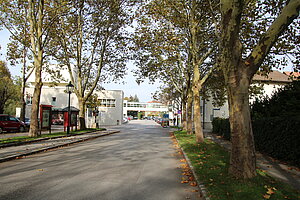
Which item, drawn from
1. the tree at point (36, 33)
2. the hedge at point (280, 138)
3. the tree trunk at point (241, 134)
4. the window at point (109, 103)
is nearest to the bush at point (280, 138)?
the hedge at point (280, 138)

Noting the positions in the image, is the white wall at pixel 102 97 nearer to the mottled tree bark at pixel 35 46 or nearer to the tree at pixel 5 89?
the tree at pixel 5 89

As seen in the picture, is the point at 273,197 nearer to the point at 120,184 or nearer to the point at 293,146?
the point at 120,184

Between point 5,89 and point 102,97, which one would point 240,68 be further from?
point 102,97

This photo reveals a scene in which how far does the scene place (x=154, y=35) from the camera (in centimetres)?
1712

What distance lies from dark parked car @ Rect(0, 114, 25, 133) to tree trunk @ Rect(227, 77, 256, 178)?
22.3 metres

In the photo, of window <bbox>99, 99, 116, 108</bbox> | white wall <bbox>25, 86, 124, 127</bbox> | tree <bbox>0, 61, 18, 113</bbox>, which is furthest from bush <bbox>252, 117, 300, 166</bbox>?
window <bbox>99, 99, 116, 108</bbox>

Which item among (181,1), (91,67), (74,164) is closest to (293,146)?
(74,164)

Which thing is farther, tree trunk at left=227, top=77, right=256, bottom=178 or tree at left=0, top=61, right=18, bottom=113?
tree at left=0, top=61, right=18, bottom=113

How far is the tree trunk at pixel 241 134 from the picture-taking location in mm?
5586

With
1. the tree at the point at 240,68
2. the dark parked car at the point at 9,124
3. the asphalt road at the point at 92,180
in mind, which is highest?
the tree at the point at 240,68

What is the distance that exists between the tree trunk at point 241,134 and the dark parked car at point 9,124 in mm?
22336

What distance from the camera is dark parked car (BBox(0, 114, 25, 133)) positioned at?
876 inches

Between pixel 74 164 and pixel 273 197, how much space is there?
6183 mm

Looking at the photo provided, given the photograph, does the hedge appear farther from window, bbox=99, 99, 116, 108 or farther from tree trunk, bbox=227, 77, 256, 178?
window, bbox=99, 99, 116, 108
